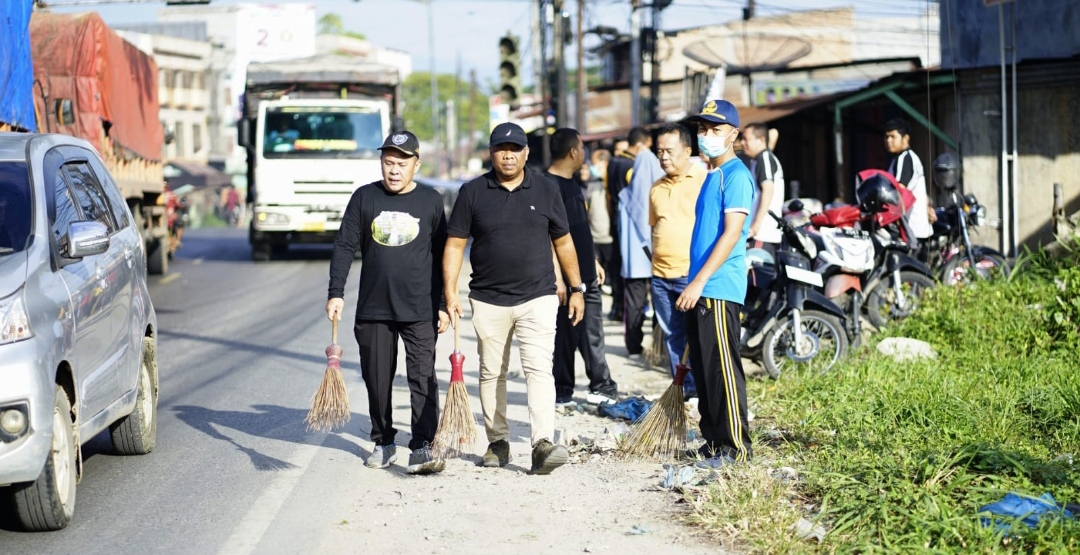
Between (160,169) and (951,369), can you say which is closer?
(951,369)

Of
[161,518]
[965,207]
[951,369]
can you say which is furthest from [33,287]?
[965,207]

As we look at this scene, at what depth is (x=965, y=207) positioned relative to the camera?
41.6 ft

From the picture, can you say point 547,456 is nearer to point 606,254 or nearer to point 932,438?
point 932,438

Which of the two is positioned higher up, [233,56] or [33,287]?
[233,56]

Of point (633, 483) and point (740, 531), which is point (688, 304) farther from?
point (740, 531)

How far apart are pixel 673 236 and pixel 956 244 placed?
5.31 meters

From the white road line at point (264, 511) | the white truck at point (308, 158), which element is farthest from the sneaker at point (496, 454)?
the white truck at point (308, 158)

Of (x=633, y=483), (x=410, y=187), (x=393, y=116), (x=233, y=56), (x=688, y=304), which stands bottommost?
(x=633, y=483)

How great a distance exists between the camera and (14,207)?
239 inches

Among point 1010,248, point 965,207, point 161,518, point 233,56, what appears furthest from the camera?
point 233,56

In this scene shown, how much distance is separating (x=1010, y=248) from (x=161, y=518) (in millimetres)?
11816

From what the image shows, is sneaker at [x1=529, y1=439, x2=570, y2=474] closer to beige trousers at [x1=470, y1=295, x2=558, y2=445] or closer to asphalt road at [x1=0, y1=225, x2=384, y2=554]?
beige trousers at [x1=470, y1=295, x2=558, y2=445]

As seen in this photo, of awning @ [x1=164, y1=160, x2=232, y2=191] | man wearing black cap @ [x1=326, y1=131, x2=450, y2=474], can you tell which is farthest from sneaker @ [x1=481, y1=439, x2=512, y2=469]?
awning @ [x1=164, y1=160, x2=232, y2=191]

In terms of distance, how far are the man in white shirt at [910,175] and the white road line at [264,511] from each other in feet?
21.4
